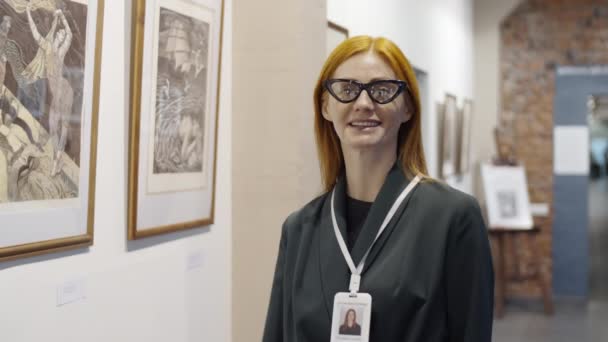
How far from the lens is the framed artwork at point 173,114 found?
8.91 ft

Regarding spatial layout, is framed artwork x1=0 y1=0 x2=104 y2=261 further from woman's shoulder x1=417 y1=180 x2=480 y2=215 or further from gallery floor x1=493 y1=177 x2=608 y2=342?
gallery floor x1=493 y1=177 x2=608 y2=342

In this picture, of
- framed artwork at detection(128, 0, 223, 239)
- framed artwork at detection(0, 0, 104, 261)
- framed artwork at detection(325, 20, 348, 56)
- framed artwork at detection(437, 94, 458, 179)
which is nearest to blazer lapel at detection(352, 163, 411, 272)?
framed artwork at detection(0, 0, 104, 261)

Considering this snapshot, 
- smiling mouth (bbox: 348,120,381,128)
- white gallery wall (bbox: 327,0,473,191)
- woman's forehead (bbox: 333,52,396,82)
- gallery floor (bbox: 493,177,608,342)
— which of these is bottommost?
gallery floor (bbox: 493,177,608,342)

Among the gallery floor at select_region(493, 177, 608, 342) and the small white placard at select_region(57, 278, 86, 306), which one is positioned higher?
the small white placard at select_region(57, 278, 86, 306)

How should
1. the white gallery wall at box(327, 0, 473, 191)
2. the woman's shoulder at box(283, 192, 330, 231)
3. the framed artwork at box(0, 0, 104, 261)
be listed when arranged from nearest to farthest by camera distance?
the woman's shoulder at box(283, 192, 330, 231) → the framed artwork at box(0, 0, 104, 261) → the white gallery wall at box(327, 0, 473, 191)

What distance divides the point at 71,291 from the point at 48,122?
515 millimetres

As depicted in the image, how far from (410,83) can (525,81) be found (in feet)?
27.6

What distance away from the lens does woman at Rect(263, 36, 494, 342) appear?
5.77 feet

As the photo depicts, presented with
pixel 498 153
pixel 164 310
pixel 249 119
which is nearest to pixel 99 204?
pixel 164 310

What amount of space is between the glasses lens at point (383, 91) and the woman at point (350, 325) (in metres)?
0.48

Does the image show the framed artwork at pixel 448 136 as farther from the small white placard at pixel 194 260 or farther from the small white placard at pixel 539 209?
the small white placard at pixel 194 260

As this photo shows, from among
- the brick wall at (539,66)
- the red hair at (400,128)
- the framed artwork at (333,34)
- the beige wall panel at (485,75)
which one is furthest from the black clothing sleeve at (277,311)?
the beige wall panel at (485,75)

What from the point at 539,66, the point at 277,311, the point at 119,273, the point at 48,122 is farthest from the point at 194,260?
the point at 539,66

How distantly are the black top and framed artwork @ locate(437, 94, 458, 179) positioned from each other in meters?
5.69
